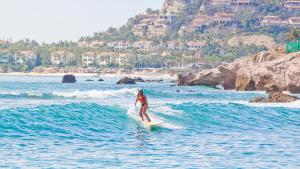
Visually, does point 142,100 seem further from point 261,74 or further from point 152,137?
point 261,74

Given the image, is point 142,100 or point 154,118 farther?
point 154,118

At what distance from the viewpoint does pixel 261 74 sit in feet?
283

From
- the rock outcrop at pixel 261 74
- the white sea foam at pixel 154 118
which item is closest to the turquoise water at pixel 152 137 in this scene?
the white sea foam at pixel 154 118

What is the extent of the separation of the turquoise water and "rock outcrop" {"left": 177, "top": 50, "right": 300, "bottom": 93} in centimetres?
2735

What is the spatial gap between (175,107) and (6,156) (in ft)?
77.2

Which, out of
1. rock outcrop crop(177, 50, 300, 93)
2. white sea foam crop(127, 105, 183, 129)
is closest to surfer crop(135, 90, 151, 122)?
white sea foam crop(127, 105, 183, 129)

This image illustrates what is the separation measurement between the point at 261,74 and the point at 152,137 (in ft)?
170

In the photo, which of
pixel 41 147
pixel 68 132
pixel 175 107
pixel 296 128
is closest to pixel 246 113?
pixel 175 107

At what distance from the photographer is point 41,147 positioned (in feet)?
101

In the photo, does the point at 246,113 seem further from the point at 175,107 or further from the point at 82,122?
the point at 82,122

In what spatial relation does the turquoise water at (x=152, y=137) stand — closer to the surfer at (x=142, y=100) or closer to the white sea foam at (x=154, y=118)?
the white sea foam at (x=154, y=118)

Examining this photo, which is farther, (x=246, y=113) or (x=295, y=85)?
(x=295, y=85)

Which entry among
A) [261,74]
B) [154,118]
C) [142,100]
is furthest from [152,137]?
[261,74]

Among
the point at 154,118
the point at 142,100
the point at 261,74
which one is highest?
the point at 142,100
